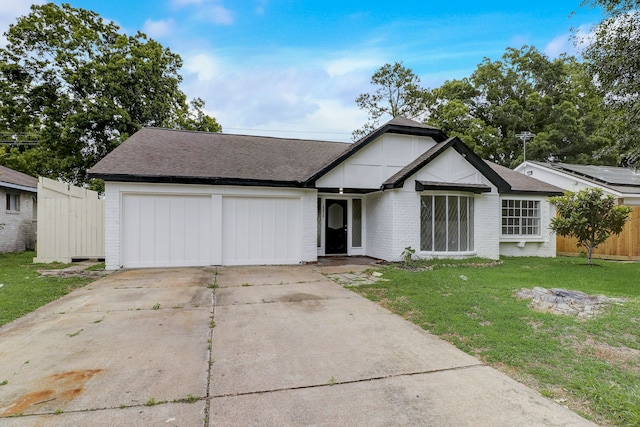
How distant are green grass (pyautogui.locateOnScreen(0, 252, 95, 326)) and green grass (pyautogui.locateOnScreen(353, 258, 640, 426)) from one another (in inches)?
237

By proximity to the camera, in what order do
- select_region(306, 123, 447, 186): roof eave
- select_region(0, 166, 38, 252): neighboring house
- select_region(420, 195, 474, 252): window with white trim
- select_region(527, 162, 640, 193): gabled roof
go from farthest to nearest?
select_region(527, 162, 640, 193): gabled roof
select_region(0, 166, 38, 252): neighboring house
select_region(420, 195, 474, 252): window with white trim
select_region(306, 123, 447, 186): roof eave

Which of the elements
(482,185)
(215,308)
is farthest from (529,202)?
(215,308)

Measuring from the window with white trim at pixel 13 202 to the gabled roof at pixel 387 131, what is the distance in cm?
1365

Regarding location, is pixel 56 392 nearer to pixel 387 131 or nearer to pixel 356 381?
pixel 356 381

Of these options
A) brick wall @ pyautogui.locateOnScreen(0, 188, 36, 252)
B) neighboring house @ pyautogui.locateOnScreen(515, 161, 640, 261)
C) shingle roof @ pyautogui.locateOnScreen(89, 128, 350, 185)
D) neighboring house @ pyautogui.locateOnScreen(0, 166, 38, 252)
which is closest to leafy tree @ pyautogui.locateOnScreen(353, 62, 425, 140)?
neighboring house @ pyautogui.locateOnScreen(515, 161, 640, 261)

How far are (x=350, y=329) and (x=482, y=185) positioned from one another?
27.5 ft

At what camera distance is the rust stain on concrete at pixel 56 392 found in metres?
2.71

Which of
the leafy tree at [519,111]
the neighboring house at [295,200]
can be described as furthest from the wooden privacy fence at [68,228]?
the leafy tree at [519,111]

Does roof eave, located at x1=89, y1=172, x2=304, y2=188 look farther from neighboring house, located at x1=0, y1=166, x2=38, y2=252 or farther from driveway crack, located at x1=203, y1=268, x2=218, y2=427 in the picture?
neighboring house, located at x1=0, y1=166, x2=38, y2=252

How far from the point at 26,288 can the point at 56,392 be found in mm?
5491

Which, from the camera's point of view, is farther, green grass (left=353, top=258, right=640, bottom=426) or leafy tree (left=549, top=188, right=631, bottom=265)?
leafy tree (left=549, top=188, right=631, bottom=265)

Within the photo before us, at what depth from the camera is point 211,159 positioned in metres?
11.0

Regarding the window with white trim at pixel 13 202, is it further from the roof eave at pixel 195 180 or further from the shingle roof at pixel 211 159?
the roof eave at pixel 195 180

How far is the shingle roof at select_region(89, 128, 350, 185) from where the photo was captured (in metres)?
9.45
